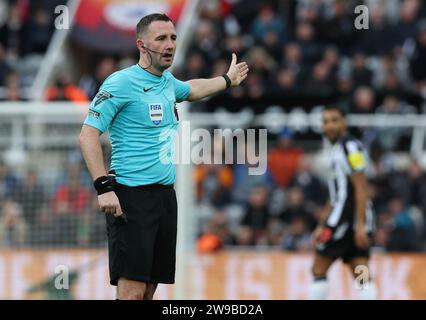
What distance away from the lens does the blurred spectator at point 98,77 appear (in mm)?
15672

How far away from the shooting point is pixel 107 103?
7.27 m

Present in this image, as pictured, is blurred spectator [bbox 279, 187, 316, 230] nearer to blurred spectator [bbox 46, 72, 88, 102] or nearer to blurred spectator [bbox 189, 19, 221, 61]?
blurred spectator [bbox 46, 72, 88, 102]

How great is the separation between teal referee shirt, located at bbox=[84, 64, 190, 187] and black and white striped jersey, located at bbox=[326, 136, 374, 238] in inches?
127

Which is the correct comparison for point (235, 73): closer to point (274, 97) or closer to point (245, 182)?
point (245, 182)

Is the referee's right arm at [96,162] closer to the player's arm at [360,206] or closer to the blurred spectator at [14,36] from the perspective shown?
the player's arm at [360,206]

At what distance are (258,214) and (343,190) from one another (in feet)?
9.86

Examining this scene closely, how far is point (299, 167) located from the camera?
1361 centimetres

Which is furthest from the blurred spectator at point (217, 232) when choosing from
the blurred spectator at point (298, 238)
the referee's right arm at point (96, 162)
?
the referee's right arm at point (96, 162)

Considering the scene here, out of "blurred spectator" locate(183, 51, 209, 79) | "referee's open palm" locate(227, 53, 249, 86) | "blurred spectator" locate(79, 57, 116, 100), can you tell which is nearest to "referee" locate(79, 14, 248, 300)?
"referee's open palm" locate(227, 53, 249, 86)

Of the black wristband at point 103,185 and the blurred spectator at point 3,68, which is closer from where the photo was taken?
the black wristband at point 103,185

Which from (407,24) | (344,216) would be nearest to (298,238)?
(344,216)

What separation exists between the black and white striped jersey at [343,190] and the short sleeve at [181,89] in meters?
2.84

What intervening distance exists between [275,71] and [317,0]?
2023 mm
